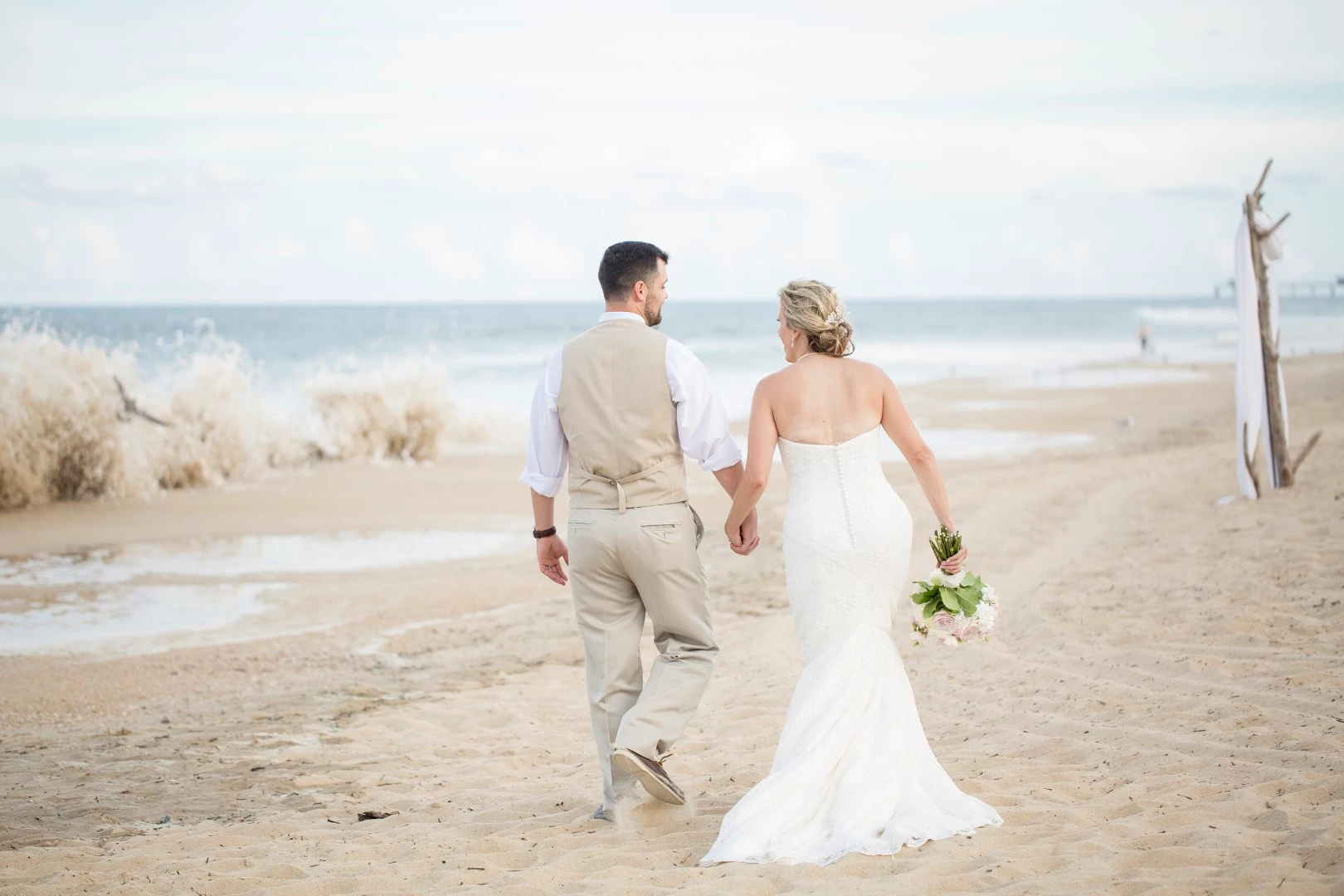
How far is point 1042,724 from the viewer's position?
5.47m

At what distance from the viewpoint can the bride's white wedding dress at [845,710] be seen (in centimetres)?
390

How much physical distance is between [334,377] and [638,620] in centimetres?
1564

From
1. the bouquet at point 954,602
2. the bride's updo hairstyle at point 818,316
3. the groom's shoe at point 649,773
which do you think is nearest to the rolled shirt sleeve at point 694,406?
the bride's updo hairstyle at point 818,316

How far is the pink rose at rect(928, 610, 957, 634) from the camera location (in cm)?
420

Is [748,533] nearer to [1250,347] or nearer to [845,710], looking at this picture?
[845,710]

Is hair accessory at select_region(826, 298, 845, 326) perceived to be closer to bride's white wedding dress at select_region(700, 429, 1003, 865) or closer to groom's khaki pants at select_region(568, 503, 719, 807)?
bride's white wedding dress at select_region(700, 429, 1003, 865)

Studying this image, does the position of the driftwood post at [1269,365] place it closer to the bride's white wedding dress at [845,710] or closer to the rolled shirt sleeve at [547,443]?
the bride's white wedding dress at [845,710]

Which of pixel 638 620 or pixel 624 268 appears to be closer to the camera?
pixel 624 268

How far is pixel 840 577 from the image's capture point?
4164mm

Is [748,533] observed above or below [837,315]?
below

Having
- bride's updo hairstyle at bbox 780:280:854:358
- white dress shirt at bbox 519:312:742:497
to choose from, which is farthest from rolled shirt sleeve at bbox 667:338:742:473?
bride's updo hairstyle at bbox 780:280:854:358

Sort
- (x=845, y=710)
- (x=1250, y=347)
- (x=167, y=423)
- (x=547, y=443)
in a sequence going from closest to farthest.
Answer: (x=845, y=710) < (x=547, y=443) < (x=1250, y=347) < (x=167, y=423)

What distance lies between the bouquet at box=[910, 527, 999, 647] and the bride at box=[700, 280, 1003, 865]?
0.20 ft

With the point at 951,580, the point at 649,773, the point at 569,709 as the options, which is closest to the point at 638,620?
the point at 649,773
